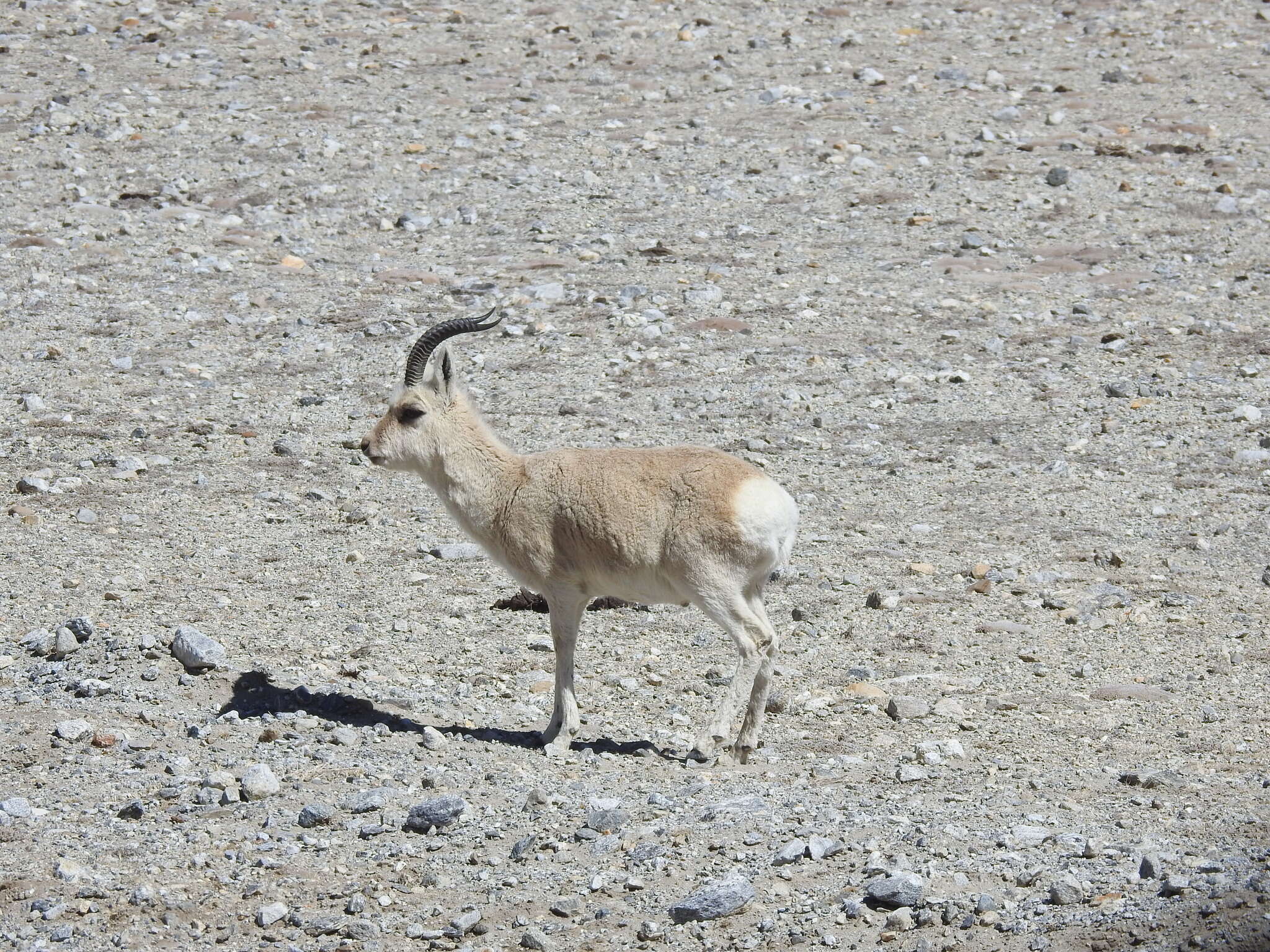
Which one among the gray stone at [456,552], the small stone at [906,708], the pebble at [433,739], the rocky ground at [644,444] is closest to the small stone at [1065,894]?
the rocky ground at [644,444]

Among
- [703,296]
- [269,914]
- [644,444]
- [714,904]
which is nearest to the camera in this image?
[714,904]

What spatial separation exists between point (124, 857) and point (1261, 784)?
5.39 metres

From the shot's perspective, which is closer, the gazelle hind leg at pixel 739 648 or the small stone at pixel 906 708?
the gazelle hind leg at pixel 739 648

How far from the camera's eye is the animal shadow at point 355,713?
8.82m

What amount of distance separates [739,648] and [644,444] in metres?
4.78

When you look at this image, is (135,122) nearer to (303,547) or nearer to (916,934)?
(303,547)

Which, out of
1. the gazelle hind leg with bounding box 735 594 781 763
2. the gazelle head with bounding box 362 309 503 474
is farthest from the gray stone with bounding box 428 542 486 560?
the gazelle hind leg with bounding box 735 594 781 763

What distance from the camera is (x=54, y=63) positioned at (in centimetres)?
2203

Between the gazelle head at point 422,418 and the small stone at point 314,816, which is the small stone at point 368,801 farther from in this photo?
the gazelle head at point 422,418

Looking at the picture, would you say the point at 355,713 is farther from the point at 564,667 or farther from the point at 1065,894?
the point at 1065,894

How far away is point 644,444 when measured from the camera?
13312mm

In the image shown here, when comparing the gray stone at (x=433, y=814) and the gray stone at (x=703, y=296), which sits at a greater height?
the gray stone at (x=703, y=296)

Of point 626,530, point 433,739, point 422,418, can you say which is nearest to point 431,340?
point 422,418

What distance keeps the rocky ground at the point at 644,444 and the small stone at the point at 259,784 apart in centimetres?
3
